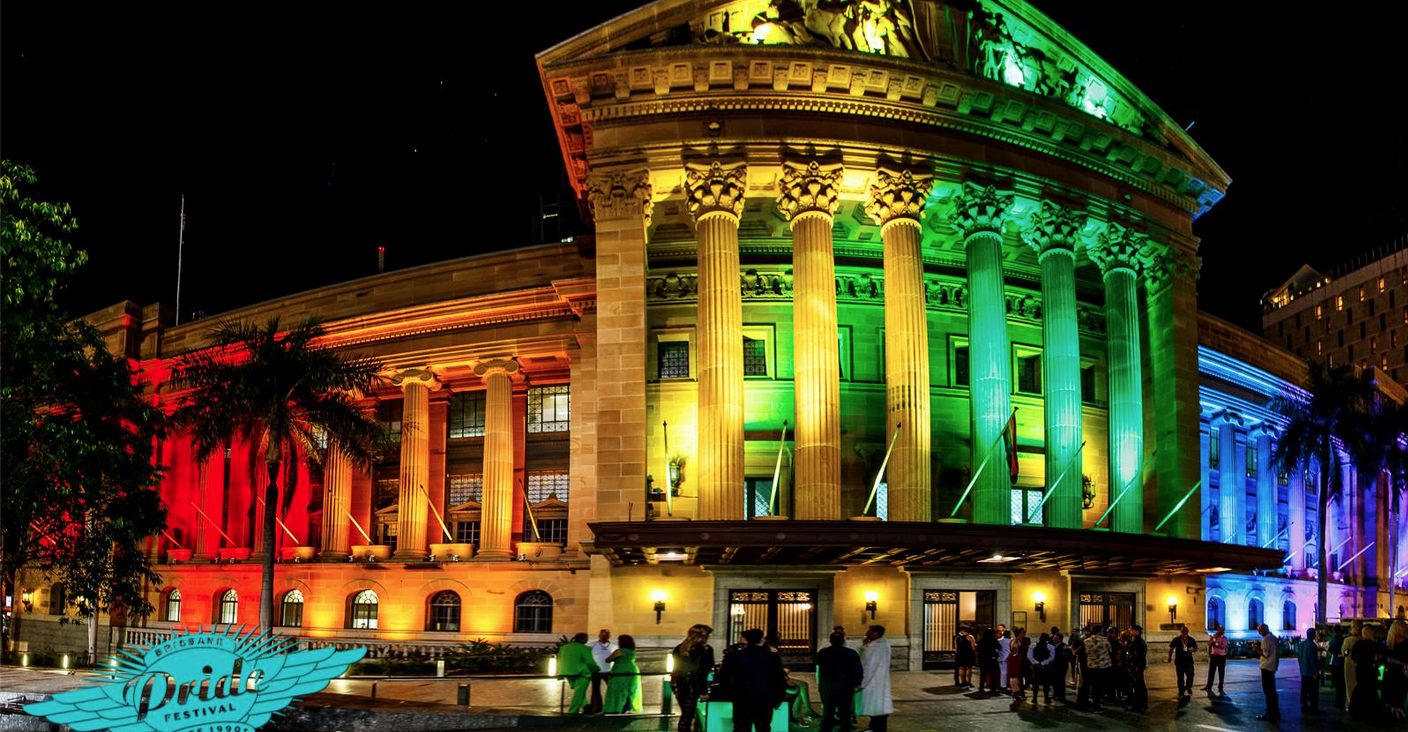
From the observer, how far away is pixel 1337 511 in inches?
2756

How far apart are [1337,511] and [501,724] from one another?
62521 mm

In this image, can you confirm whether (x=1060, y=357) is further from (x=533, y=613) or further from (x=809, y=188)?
(x=533, y=613)

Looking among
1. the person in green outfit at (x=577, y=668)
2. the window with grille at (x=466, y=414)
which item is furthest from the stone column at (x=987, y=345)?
the window with grille at (x=466, y=414)

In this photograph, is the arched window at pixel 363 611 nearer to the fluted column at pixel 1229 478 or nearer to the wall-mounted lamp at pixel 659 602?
the wall-mounted lamp at pixel 659 602

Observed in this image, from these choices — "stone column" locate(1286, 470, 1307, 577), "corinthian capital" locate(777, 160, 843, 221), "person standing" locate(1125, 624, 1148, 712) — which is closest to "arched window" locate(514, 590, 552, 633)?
"corinthian capital" locate(777, 160, 843, 221)

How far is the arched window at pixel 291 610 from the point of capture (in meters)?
51.7

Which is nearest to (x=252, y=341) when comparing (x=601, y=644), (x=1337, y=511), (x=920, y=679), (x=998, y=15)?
(x=601, y=644)

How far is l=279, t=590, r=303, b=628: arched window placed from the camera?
51656 millimetres

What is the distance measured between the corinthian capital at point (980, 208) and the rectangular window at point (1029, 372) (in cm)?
850

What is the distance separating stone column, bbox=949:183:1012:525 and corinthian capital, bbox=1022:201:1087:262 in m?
1.48

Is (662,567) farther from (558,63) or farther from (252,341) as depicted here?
(558,63)

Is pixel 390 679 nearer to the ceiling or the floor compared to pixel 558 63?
nearer to the floor

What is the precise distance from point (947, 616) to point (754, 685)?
22.8 m

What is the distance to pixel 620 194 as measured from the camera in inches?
1527
